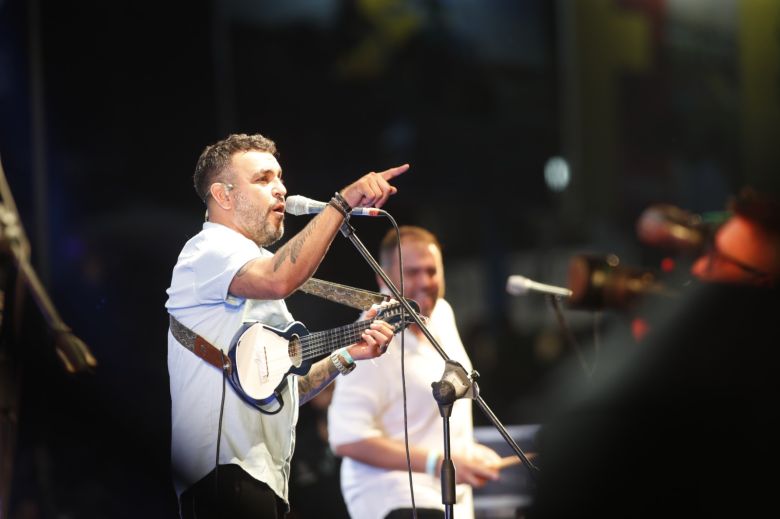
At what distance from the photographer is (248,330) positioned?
9.34 feet

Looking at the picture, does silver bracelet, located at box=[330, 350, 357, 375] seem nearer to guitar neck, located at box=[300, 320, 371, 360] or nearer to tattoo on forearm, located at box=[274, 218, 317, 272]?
guitar neck, located at box=[300, 320, 371, 360]

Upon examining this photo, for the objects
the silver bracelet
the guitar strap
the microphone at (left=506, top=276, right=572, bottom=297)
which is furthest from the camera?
the microphone at (left=506, top=276, right=572, bottom=297)

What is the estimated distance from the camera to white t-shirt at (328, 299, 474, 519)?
381cm

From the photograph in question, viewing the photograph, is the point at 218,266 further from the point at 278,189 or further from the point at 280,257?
the point at 278,189

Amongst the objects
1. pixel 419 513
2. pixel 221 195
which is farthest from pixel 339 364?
pixel 419 513

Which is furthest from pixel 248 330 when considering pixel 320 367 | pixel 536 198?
pixel 536 198

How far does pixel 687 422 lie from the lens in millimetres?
1488

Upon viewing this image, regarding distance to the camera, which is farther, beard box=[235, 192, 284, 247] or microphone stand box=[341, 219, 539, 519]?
beard box=[235, 192, 284, 247]

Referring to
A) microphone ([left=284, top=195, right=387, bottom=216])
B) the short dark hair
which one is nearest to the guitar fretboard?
microphone ([left=284, top=195, right=387, bottom=216])

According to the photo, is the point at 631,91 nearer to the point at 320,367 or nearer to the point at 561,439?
the point at 320,367

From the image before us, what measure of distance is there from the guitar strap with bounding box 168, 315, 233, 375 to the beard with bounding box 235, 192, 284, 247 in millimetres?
341

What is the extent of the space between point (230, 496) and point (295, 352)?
0.43m

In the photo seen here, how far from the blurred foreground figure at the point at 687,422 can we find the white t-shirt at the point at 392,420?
2.27 metres

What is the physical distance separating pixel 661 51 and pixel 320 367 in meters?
6.65
